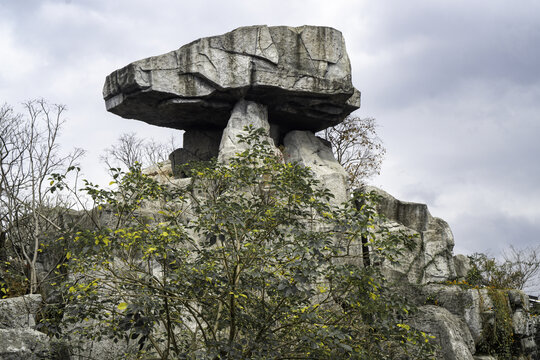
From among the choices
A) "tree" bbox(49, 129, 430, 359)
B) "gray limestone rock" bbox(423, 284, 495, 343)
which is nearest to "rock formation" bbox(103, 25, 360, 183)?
"gray limestone rock" bbox(423, 284, 495, 343)

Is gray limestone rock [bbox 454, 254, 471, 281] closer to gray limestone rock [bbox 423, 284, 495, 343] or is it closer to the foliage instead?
gray limestone rock [bbox 423, 284, 495, 343]

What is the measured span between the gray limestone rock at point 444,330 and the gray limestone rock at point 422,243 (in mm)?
2082

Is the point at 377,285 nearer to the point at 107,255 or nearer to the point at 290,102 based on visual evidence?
the point at 107,255

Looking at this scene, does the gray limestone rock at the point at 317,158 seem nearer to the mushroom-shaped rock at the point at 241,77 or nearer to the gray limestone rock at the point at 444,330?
the mushroom-shaped rock at the point at 241,77

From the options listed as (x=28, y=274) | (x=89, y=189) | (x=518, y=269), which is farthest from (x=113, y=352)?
(x=518, y=269)

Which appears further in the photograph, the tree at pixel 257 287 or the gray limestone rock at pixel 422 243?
the gray limestone rock at pixel 422 243

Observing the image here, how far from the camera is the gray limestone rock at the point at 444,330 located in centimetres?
1185

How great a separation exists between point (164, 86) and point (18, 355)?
10.9 meters

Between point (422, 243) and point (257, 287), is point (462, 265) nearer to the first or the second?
point (422, 243)

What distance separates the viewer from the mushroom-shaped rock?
1669 centimetres

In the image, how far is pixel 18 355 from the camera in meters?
6.83

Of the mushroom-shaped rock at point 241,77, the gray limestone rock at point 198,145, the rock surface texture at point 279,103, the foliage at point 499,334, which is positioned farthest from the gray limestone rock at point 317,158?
the foliage at point 499,334

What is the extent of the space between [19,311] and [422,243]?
10159 mm

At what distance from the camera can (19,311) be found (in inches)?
396
